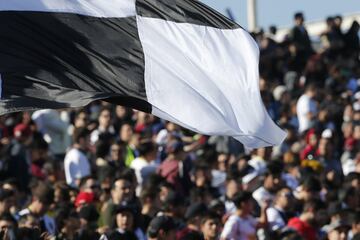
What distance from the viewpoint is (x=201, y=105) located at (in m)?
7.96

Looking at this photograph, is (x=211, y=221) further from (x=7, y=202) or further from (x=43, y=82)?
(x=43, y=82)

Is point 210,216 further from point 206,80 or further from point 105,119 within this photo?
point 105,119

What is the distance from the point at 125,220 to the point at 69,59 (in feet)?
13.2

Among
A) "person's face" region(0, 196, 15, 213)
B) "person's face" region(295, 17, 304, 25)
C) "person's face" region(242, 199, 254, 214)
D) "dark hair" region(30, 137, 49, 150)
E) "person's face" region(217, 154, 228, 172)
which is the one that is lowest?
"person's face" region(217, 154, 228, 172)

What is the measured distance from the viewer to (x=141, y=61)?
8.20m

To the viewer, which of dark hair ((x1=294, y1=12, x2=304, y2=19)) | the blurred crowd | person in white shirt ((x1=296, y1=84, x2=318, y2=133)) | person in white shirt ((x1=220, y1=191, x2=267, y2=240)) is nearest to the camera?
the blurred crowd

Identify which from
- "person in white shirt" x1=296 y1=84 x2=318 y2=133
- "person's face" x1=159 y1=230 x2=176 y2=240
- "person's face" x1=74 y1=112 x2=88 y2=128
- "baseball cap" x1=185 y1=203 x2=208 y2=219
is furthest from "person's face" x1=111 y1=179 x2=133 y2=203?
"person in white shirt" x1=296 y1=84 x2=318 y2=133

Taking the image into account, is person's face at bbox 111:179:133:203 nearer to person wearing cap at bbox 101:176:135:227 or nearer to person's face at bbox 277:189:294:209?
person wearing cap at bbox 101:176:135:227

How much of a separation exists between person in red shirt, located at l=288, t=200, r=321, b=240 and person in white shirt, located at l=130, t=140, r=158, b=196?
208 centimetres

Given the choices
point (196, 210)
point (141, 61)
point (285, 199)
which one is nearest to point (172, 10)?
point (141, 61)

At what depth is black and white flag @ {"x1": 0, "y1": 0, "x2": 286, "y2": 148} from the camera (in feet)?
25.9

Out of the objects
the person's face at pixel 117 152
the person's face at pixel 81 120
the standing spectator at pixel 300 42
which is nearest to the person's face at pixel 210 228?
the person's face at pixel 117 152

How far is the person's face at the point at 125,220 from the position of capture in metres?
11.8

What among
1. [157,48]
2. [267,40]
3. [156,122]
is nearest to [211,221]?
[157,48]
